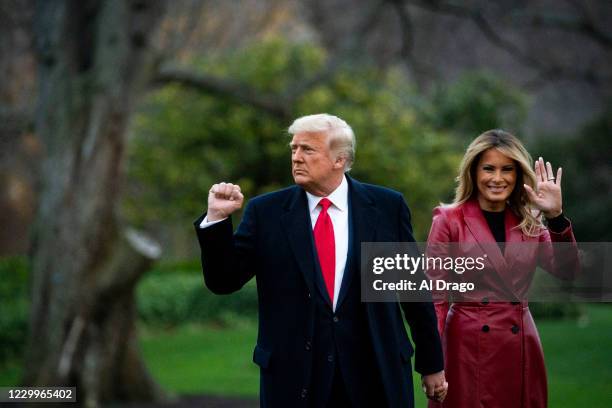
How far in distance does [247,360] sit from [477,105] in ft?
33.3

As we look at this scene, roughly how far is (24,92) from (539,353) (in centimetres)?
1750

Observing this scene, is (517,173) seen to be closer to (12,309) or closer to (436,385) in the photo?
(436,385)

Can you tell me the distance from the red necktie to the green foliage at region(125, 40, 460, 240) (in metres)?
13.2

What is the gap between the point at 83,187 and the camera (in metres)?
9.93

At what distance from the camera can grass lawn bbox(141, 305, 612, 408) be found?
11516mm

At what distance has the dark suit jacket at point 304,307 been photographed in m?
4.29

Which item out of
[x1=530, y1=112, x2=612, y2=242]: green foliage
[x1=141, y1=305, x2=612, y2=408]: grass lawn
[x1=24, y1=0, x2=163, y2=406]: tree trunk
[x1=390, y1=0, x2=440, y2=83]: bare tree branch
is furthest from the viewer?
[x1=530, y1=112, x2=612, y2=242]: green foliage

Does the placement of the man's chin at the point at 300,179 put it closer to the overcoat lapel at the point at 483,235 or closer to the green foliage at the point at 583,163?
the overcoat lapel at the point at 483,235

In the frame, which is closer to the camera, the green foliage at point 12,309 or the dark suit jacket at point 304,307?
the dark suit jacket at point 304,307

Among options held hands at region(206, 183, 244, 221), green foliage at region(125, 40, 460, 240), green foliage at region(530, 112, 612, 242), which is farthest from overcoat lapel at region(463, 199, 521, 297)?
green foliage at region(530, 112, 612, 242)

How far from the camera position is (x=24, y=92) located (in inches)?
796

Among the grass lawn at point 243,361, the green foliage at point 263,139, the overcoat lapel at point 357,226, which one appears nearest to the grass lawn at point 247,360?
the grass lawn at point 243,361

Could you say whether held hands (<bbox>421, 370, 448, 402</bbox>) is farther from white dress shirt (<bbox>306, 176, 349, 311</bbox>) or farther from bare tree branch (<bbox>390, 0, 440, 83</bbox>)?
bare tree branch (<bbox>390, 0, 440, 83</bbox>)

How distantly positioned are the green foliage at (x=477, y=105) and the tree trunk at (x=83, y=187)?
1310 cm
